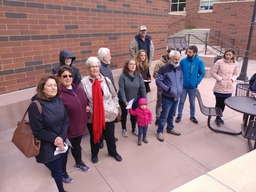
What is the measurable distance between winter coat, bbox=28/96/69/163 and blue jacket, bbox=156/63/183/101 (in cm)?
178

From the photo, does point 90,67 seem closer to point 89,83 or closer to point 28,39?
point 89,83

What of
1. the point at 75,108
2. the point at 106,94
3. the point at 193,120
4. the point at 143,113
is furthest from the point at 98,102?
the point at 193,120

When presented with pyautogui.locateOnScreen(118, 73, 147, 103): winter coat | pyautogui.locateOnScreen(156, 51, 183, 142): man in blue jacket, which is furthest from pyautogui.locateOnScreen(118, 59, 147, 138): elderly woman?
pyautogui.locateOnScreen(156, 51, 183, 142): man in blue jacket

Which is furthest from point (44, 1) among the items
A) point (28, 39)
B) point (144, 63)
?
point (144, 63)

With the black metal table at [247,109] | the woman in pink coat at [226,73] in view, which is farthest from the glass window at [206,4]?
the black metal table at [247,109]

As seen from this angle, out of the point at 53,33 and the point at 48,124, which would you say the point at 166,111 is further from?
the point at 53,33

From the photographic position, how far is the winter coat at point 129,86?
3.36 m

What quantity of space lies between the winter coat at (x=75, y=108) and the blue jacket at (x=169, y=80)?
4.62ft

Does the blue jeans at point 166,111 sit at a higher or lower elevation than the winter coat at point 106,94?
lower

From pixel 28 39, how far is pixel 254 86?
407 cm

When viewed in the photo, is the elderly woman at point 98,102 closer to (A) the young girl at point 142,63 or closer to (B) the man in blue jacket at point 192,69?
(A) the young girl at point 142,63

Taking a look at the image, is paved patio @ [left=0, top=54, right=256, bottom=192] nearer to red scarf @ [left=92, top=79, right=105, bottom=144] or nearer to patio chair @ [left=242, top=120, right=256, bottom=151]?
patio chair @ [left=242, top=120, right=256, bottom=151]

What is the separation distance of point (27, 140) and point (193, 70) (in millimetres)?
3159

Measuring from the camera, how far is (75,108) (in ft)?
7.77
